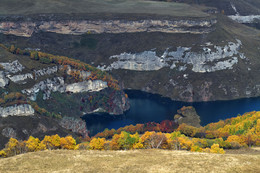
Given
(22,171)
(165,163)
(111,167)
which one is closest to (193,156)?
(165,163)

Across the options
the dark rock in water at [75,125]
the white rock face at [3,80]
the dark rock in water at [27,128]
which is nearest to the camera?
the dark rock in water at [27,128]

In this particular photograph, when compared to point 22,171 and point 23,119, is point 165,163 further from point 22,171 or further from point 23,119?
point 23,119

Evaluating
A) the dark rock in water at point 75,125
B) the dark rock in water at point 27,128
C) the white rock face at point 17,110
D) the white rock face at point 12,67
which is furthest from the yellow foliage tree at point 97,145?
the white rock face at point 12,67

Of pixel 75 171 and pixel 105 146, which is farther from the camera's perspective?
pixel 105 146

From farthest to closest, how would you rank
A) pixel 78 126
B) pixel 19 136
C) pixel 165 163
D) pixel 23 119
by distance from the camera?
pixel 78 126 → pixel 23 119 → pixel 19 136 → pixel 165 163

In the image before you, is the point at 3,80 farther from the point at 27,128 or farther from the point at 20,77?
the point at 27,128

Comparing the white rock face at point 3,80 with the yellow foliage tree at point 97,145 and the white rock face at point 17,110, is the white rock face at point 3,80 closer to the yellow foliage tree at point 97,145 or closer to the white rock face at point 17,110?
the white rock face at point 17,110

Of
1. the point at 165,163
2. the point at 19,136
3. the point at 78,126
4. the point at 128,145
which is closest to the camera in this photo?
the point at 165,163
